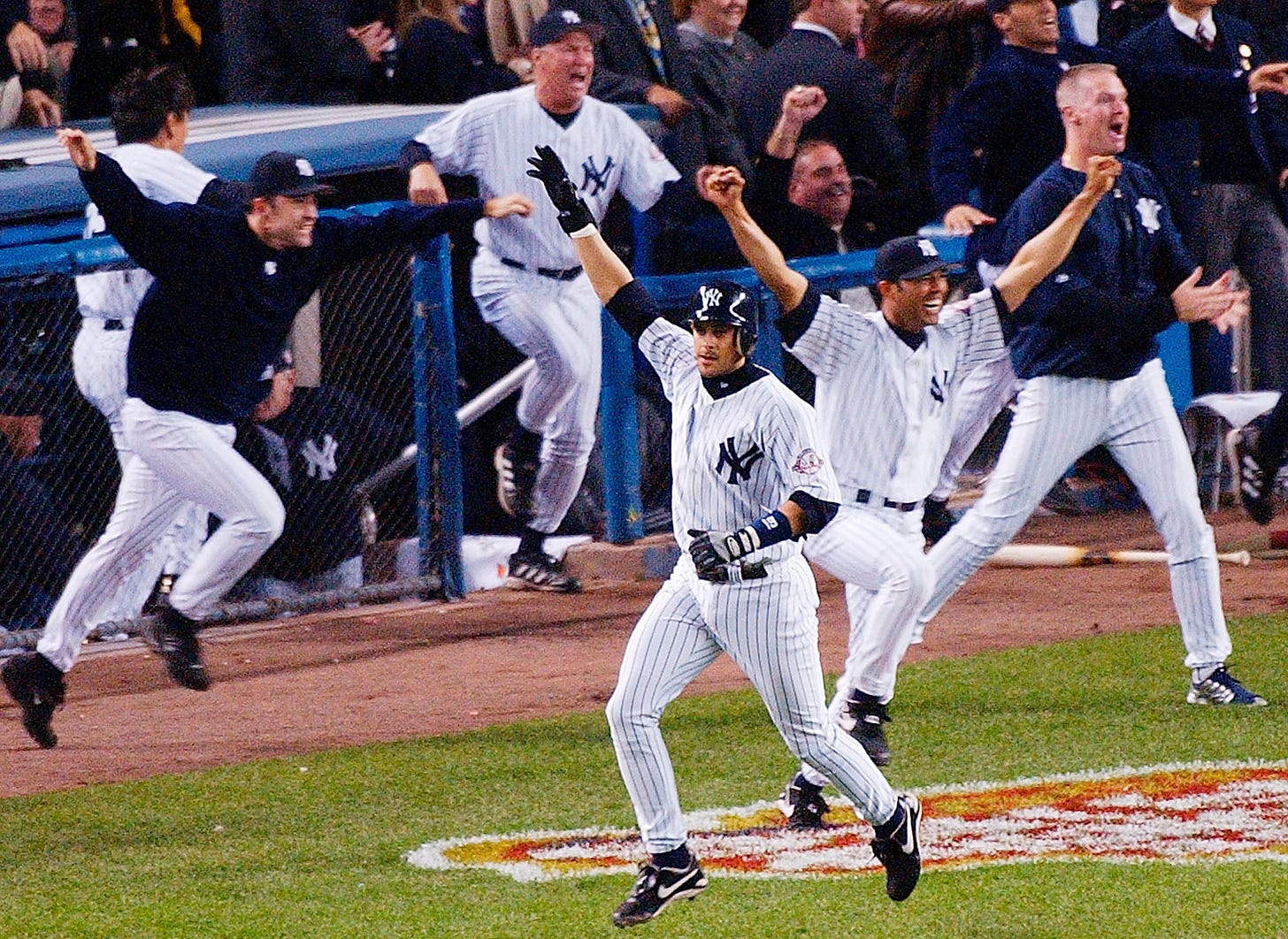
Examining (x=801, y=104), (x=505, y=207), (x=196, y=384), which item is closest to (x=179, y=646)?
(x=196, y=384)

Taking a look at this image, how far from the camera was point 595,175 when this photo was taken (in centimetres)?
988

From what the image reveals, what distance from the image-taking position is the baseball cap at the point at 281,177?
782cm

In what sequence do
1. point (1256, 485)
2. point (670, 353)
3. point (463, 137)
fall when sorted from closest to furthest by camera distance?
point (670, 353)
point (1256, 485)
point (463, 137)

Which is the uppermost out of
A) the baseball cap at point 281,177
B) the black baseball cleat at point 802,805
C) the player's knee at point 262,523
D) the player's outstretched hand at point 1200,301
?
the baseball cap at point 281,177

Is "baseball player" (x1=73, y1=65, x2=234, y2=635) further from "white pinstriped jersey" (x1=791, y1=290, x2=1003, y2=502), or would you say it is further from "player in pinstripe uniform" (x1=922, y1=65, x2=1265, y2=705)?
"player in pinstripe uniform" (x1=922, y1=65, x2=1265, y2=705)

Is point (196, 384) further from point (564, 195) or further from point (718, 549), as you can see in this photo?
point (718, 549)

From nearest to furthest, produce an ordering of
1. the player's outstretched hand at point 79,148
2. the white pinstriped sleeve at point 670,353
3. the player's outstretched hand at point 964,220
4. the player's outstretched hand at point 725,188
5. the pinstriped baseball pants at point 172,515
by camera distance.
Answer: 1. the white pinstriped sleeve at point 670,353
2. the player's outstretched hand at point 725,188
3. the player's outstretched hand at point 79,148
4. the pinstriped baseball pants at point 172,515
5. the player's outstretched hand at point 964,220

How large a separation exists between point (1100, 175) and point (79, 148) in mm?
3156

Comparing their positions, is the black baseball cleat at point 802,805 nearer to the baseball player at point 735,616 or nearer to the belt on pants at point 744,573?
the baseball player at point 735,616

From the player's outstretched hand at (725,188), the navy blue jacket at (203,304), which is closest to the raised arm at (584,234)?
the player's outstretched hand at (725,188)

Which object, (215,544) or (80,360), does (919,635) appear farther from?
(80,360)

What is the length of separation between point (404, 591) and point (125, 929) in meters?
4.59

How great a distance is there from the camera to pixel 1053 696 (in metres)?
7.96

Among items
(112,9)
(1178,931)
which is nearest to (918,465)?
(1178,931)
